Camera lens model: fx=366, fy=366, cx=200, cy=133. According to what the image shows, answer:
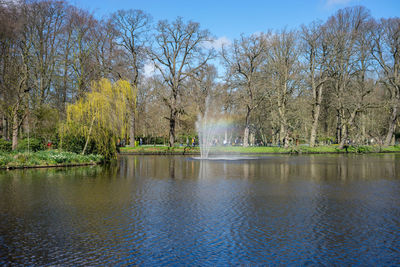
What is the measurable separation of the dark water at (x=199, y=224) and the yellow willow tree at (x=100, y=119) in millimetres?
12429

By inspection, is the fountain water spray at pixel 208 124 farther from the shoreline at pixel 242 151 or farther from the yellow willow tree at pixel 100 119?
the yellow willow tree at pixel 100 119

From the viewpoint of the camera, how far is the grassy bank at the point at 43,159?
71.8 ft

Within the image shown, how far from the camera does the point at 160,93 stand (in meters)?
47.9

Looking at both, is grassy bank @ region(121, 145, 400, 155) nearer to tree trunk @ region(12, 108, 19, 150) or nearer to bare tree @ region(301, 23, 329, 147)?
bare tree @ region(301, 23, 329, 147)

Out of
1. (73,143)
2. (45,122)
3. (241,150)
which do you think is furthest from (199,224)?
(241,150)

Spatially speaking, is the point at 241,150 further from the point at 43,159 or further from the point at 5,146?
the point at 5,146

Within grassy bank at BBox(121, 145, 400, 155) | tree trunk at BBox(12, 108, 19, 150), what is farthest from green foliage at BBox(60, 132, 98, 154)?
grassy bank at BBox(121, 145, 400, 155)

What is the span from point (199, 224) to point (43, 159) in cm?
1831

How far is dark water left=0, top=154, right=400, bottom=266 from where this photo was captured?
20.8 feet

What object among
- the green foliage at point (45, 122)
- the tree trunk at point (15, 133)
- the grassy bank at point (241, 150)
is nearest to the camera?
the tree trunk at point (15, 133)

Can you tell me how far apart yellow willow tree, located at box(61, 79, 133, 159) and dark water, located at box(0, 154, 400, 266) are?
40.8ft

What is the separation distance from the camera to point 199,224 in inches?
330

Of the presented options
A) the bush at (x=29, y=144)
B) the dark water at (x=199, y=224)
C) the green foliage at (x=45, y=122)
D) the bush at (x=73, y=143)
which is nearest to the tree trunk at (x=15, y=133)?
the bush at (x=29, y=144)

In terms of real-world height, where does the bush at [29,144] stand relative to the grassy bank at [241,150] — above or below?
above
